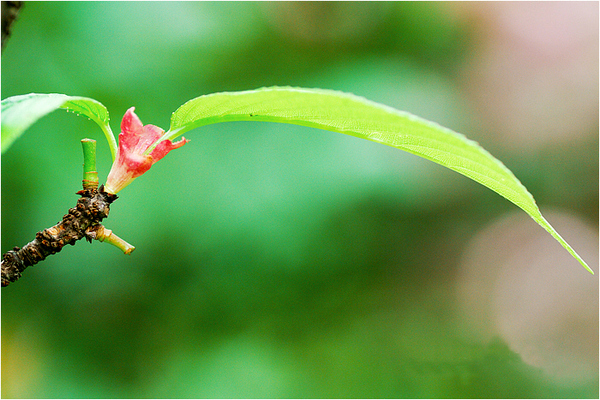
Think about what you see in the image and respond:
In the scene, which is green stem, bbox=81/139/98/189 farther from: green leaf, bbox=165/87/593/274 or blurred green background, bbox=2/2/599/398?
blurred green background, bbox=2/2/599/398

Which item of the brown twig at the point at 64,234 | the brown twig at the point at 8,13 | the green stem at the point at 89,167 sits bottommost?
the brown twig at the point at 64,234

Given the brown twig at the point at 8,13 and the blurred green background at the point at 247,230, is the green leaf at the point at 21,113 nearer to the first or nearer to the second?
the brown twig at the point at 8,13

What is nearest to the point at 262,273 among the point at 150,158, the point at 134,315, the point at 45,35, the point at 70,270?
the point at 134,315

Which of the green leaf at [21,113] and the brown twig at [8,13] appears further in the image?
the brown twig at [8,13]

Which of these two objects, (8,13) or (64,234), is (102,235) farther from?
(8,13)

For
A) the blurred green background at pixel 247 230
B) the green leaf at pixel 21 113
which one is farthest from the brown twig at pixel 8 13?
the blurred green background at pixel 247 230

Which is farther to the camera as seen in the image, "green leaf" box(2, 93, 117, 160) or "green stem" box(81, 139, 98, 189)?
"green stem" box(81, 139, 98, 189)

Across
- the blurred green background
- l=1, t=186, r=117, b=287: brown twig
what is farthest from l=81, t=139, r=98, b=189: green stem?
the blurred green background

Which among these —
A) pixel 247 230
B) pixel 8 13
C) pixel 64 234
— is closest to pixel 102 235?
pixel 64 234

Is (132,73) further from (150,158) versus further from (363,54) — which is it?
(150,158)
